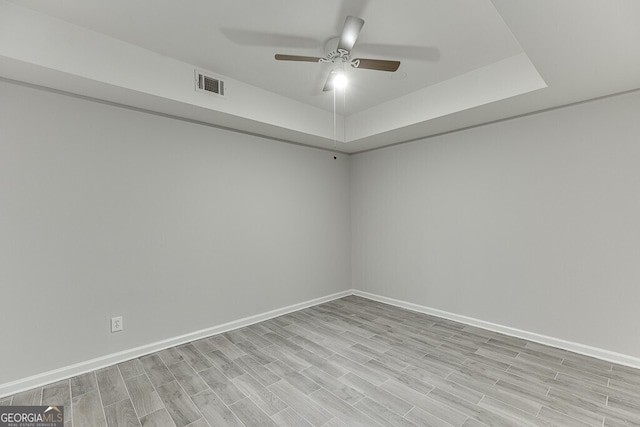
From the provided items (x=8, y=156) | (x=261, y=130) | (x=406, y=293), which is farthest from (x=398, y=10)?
(x=406, y=293)

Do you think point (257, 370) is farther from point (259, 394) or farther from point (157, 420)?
point (157, 420)

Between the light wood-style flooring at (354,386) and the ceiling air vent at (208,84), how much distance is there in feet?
8.28

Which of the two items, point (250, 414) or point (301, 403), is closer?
point (250, 414)

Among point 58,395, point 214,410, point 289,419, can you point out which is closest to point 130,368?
point 58,395

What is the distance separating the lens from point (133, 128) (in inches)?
109

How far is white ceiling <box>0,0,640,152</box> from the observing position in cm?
187

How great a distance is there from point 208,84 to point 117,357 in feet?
8.64

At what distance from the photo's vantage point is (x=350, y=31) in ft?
6.28

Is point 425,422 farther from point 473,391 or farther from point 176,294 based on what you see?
point 176,294

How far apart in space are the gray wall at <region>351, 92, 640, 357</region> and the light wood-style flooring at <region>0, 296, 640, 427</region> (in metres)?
0.40

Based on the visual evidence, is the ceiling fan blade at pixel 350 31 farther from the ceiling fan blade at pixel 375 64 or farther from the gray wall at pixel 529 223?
the gray wall at pixel 529 223

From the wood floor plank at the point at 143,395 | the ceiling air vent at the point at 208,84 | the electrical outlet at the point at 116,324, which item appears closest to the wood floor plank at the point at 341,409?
the wood floor plank at the point at 143,395

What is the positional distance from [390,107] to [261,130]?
5.21 ft

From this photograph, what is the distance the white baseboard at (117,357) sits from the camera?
2209mm
